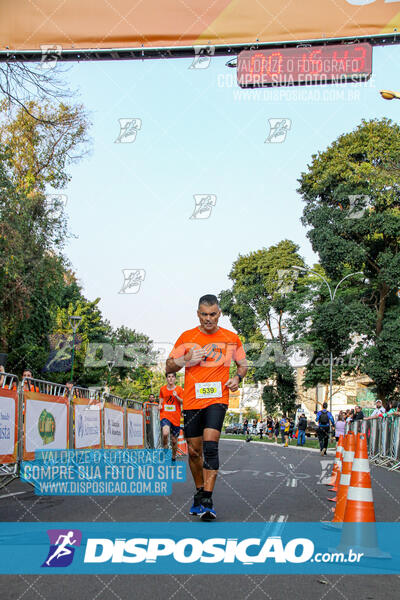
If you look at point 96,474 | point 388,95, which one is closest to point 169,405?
point 96,474

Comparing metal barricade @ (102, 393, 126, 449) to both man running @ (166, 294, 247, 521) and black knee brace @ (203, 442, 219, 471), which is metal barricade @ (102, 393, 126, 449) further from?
black knee brace @ (203, 442, 219, 471)

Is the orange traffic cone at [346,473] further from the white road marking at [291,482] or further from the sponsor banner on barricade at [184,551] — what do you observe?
the white road marking at [291,482]

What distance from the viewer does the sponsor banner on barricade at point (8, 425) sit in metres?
7.66

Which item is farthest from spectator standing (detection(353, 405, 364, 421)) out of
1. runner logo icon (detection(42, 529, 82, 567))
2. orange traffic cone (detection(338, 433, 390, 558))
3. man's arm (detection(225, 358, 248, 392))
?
runner logo icon (detection(42, 529, 82, 567))

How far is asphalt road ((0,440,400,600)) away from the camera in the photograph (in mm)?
3770

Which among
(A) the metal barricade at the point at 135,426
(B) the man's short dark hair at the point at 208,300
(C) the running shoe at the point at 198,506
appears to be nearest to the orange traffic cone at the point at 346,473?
(C) the running shoe at the point at 198,506

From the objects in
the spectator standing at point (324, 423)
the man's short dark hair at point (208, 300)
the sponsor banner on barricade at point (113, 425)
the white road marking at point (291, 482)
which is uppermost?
the man's short dark hair at point (208, 300)

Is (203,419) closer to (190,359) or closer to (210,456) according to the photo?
(210,456)

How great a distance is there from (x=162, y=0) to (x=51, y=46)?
1.94 metres

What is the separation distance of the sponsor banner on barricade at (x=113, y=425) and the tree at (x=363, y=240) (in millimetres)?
18912

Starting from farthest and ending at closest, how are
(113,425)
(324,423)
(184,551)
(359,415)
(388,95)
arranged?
(324,423) < (359,415) < (388,95) < (113,425) < (184,551)

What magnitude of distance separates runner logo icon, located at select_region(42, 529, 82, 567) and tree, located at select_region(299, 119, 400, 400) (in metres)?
26.5

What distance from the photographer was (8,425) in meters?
7.88

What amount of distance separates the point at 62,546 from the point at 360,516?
2107 millimetres
